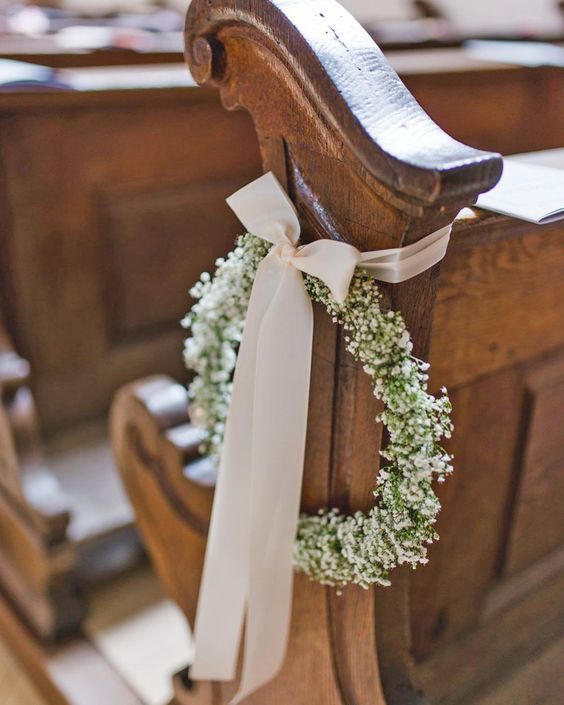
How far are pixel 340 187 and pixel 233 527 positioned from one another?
0.53 metres

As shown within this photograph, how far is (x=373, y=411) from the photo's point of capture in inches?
36.9

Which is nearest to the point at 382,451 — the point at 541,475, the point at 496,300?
the point at 496,300

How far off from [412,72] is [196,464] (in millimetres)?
1800

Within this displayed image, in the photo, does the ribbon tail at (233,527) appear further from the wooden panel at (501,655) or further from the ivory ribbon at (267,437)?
the wooden panel at (501,655)

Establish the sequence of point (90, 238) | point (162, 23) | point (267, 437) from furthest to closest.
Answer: point (162, 23), point (90, 238), point (267, 437)

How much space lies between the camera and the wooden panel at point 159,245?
87.4 inches

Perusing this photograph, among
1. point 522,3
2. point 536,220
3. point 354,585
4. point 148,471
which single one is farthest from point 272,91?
point 522,3

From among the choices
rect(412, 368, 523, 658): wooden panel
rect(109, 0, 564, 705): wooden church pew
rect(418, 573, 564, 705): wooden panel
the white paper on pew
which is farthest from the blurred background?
rect(418, 573, 564, 705): wooden panel

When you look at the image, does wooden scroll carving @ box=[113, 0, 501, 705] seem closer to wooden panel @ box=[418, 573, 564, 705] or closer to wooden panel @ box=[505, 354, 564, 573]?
wooden panel @ box=[418, 573, 564, 705]

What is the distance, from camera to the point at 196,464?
140 cm

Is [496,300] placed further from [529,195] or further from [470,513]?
[470,513]

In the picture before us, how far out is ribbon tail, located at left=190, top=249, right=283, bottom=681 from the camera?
3.29ft

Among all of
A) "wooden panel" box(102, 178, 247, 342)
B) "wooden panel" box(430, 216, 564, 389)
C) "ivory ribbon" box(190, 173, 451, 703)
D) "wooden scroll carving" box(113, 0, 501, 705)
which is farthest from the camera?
"wooden panel" box(102, 178, 247, 342)

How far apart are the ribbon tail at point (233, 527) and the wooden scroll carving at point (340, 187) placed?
8 centimetres
